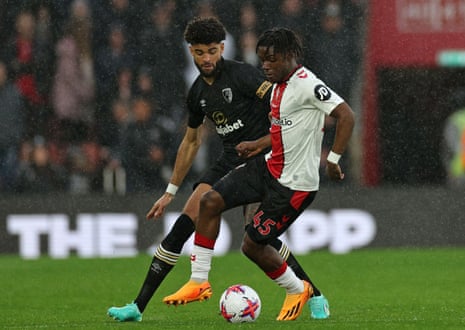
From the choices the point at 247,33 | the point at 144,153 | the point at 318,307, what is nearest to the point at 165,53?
the point at 247,33

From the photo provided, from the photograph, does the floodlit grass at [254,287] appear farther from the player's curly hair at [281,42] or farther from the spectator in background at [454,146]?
the player's curly hair at [281,42]

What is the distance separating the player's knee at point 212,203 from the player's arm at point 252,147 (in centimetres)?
32

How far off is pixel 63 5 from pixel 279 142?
8371 mm

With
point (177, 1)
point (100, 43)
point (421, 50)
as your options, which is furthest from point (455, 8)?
point (100, 43)

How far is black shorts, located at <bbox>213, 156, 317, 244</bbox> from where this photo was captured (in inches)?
321

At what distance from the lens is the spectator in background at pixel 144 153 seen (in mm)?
15555

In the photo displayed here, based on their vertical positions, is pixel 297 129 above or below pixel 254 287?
above

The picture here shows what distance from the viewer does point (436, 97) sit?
16.5 meters

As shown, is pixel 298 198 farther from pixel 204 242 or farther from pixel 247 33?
pixel 247 33

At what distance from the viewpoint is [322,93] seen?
7.95 meters

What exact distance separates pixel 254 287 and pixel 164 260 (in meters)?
3.04

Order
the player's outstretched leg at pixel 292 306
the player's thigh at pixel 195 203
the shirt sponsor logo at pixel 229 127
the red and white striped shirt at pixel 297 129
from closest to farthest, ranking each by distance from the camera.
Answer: the red and white striped shirt at pixel 297 129, the player's outstretched leg at pixel 292 306, the player's thigh at pixel 195 203, the shirt sponsor logo at pixel 229 127

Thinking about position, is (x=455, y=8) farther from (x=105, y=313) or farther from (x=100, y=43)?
(x=105, y=313)

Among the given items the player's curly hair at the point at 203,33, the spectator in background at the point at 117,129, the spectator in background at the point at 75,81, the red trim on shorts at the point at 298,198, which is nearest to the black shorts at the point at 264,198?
the red trim on shorts at the point at 298,198
